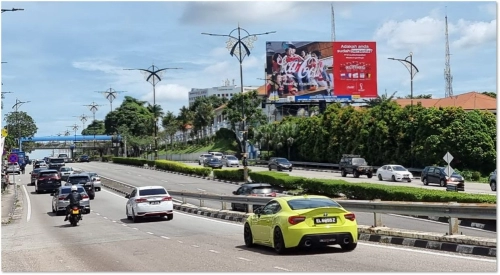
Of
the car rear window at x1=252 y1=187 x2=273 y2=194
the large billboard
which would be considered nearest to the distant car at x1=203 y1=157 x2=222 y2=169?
the large billboard

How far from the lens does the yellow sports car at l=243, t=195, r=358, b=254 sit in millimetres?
14938

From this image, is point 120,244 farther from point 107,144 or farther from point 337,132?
point 107,144

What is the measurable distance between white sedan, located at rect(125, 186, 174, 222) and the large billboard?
59.9 m

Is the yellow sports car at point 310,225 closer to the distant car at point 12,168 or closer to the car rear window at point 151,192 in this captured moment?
the car rear window at point 151,192

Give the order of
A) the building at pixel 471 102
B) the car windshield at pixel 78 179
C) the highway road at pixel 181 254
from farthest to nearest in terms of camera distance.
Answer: the building at pixel 471 102 < the car windshield at pixel 78 179 < the highway road at pixel 181 254

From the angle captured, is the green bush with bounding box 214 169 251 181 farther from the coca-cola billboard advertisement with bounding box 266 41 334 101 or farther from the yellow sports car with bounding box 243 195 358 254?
the yellow sports car with bounding box 243 195 358 254

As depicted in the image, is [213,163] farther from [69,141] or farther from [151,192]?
[69,141]

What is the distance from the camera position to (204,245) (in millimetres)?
18328

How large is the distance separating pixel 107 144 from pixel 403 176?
394ft

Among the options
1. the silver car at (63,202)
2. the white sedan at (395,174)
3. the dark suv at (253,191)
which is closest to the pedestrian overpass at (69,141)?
the white sedan at (395,174)

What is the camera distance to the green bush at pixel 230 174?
189 feet

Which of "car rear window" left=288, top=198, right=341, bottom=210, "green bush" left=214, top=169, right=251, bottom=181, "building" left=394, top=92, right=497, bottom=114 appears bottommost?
"green bush" left=214, top=169, right=251, bottom=181

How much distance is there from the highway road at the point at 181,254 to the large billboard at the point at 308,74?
6234 centimetres

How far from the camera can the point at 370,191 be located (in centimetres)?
3228
